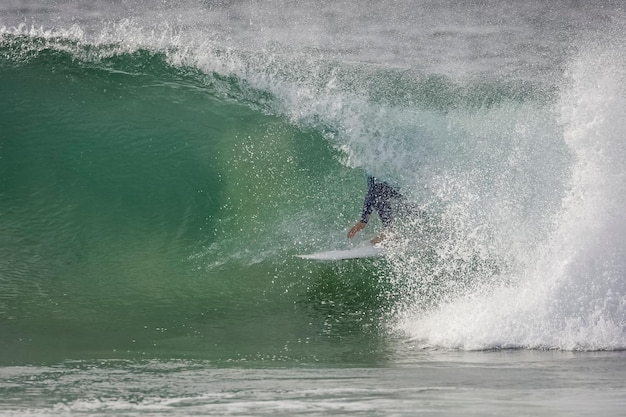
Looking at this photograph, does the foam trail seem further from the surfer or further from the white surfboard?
the surfer

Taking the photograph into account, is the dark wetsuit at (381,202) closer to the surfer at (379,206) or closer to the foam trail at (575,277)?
the surfer at (379,206)

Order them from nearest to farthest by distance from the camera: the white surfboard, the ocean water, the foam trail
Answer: the ocean water
the foam trail
the white surfboard

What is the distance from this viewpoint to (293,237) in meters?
8.65

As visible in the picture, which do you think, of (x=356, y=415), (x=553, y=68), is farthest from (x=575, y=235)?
(x=553, y=68)

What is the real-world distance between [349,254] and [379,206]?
473 mm

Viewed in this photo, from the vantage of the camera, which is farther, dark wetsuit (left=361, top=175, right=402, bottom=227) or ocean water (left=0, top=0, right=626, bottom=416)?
dark wetsuit (left=361, top=175, right=402, bottom=227)

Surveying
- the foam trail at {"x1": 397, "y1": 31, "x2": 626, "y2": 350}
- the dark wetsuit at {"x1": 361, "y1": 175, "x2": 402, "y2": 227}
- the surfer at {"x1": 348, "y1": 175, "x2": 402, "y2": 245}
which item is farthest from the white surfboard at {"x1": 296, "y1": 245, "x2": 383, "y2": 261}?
the foam trail at {"x1": 397, "y1": 31, "x2": 626, "y2": 350}

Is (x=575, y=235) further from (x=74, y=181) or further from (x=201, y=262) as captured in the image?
(x=74, y=181)

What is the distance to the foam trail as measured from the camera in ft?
20.5

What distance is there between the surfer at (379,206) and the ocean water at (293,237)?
0.16 m

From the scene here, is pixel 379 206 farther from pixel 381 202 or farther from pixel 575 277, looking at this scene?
pixel 575 277

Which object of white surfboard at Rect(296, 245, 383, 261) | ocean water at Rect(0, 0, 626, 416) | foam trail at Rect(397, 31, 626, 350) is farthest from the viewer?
white surfboard at Rect(296, 245, 383, 261)

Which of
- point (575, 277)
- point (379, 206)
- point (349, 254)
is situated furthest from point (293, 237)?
point (575, 277)

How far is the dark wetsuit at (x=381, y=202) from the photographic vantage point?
8.09 meters
